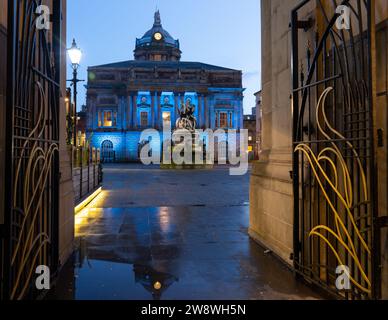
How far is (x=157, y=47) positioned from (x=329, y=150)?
277ft

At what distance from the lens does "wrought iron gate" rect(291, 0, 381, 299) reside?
3660mm

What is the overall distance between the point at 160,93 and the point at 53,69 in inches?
2550

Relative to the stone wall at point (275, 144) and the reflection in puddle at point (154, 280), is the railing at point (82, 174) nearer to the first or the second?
the stone wall at point (275, 144)

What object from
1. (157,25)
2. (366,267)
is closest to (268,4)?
(366,267)

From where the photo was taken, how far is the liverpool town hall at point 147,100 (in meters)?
67.3

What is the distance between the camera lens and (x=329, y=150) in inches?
159

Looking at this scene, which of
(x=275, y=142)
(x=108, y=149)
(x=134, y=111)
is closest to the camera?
(x=275, y=142)

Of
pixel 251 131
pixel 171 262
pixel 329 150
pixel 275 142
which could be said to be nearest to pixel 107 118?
pixel 251 131

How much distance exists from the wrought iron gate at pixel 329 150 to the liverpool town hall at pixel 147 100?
6192cm

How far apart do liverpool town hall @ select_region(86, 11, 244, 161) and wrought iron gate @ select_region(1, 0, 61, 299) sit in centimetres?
6214

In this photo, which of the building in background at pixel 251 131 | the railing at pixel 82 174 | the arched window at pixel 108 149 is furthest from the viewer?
the building in background at pixel 251 131

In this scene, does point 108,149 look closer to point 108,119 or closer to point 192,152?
point 108,119

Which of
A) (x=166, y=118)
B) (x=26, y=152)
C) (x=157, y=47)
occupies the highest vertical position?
(x=157, y=47)

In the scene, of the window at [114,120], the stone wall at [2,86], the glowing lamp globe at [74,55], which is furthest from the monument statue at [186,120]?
the window at [114,120]
